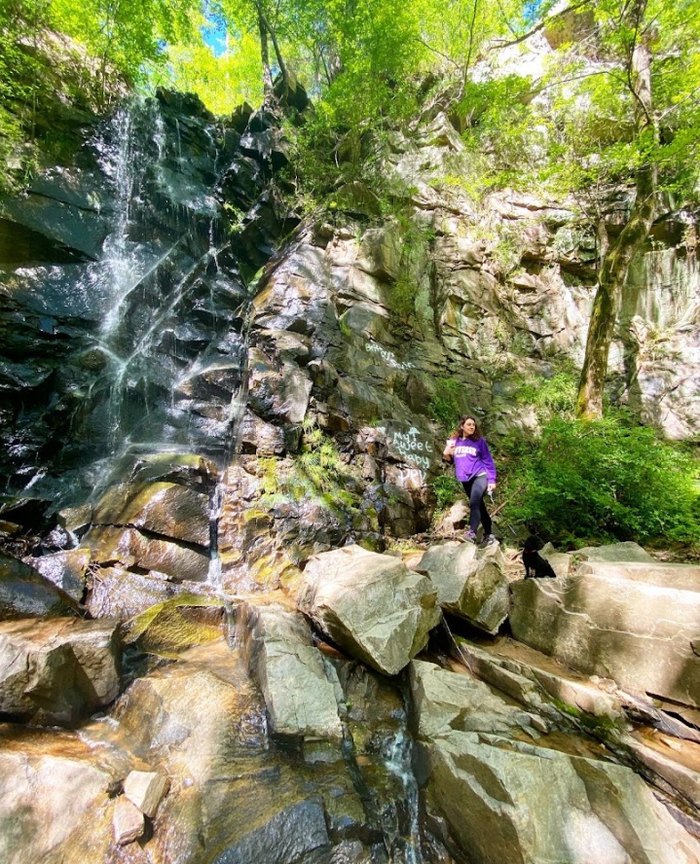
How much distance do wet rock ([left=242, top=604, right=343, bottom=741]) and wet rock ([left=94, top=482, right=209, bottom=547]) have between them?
2.10 meters

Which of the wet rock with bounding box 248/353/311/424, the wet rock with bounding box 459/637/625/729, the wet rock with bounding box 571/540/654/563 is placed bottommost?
the wet rock with bounding box 459/637/625/729

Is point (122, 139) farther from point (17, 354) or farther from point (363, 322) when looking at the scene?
point (363, 322)

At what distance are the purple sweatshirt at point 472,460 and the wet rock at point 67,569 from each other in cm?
528

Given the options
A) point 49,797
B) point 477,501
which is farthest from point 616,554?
point 49,797

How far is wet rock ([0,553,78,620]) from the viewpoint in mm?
4289

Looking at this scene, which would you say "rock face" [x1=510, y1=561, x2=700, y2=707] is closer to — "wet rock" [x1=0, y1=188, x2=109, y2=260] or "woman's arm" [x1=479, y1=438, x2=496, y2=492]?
"woman's arm" [x1=479, y1=438, x2=496, y2=492]

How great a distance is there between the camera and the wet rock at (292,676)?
339 centimetres

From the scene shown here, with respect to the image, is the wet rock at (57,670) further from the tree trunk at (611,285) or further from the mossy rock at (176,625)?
the tree trunk at (611,285)

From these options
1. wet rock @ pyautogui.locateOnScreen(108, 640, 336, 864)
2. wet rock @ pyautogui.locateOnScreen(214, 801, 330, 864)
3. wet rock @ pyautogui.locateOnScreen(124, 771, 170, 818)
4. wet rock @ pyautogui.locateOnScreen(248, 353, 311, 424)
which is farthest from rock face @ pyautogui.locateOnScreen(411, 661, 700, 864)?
wet rock @ pyautogui.locateOnScreen(248, 353, 311, 424)

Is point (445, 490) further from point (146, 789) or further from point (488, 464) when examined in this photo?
point (146, 789)

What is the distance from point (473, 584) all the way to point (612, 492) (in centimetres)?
328

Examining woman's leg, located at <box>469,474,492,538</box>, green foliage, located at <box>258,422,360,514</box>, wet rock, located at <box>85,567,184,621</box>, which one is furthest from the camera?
green foliage, located at <box>258,422,360,514</box>

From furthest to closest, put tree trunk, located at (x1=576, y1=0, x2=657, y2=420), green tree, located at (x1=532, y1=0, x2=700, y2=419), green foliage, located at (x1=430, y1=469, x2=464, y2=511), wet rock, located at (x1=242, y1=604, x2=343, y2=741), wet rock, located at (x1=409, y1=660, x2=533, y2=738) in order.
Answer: tree trunk, located at (x1=576, y1=0, x2=657, y2=420)
green foliage, located at (x1=430, y1=469, x2=464, y2=511)
green tree, located at (x1=532, y1=0, x2=700, y2=419)
wet rock, located at (x1=242, y1=604, x2=343, y2=741)
wet rock, located at (x1=409, y1=660, x2=533, y2=738)

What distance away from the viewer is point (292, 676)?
147 inches
